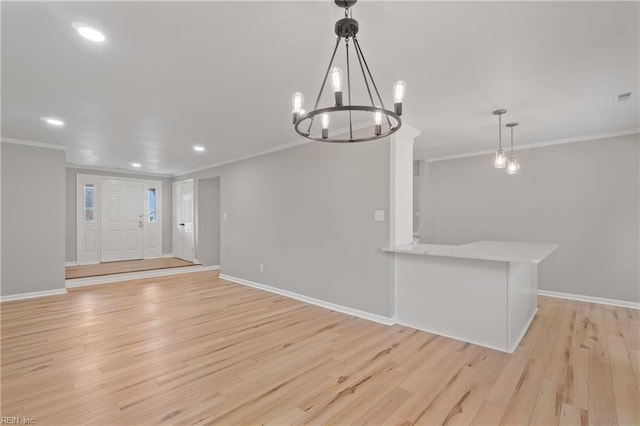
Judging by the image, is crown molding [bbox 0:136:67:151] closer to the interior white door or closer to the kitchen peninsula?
the interior white door

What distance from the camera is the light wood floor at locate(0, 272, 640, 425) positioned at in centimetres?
201

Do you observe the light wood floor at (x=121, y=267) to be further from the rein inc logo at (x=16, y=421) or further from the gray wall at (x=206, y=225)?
the rein inc logo at (x=16, y=421)

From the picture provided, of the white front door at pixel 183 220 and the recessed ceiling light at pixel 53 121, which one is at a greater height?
the recessed ceiling light at pixel 53 121

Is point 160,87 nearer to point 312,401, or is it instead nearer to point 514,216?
point 312,401

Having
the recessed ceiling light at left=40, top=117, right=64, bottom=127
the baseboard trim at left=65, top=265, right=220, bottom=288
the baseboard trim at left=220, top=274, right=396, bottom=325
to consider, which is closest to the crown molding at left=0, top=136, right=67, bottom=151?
the recessed ceiling light at left=40, top=117, right=64, bottom=127

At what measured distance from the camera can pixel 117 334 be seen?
3.30 metres

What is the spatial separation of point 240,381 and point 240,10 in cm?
254

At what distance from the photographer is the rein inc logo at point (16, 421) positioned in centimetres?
188

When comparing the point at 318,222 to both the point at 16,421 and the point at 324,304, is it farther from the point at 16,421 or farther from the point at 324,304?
the point at 16,421

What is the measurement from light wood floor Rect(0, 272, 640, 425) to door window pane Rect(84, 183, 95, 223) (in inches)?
154

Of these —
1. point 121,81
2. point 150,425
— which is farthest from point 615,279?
point 121,81

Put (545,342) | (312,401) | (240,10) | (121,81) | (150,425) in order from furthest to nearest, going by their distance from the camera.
→ (545,342), (121,81), (312,401), (150,425), (240,10)

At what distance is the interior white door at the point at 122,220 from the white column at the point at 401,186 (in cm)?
727

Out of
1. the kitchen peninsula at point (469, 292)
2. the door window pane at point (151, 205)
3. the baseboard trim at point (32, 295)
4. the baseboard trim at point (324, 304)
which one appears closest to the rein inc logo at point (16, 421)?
the baseboard trim at point (324, 304)
